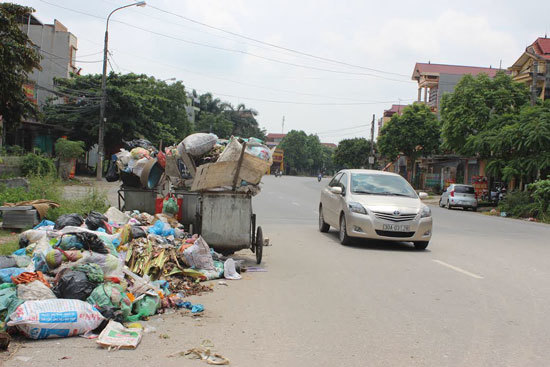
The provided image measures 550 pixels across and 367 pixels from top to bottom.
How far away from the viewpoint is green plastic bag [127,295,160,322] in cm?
543

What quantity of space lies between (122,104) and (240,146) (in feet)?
107

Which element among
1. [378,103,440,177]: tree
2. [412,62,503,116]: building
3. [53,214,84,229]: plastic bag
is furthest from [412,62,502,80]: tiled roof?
[53,214,84,229]: plastic bag

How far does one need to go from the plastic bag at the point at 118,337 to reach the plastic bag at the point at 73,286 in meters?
0.51

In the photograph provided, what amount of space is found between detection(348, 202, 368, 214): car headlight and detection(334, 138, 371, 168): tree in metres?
80.0

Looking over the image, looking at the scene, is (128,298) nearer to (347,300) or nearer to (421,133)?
(347,300)

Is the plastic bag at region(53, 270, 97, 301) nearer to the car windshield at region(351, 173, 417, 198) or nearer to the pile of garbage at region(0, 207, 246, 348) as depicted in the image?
the pile of garbage at region(0, 207, 246, 348)

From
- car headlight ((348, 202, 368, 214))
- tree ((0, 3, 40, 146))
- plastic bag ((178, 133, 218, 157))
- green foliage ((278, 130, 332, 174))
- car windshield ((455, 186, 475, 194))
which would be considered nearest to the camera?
plastic bag ((178, 133, 218, 157))

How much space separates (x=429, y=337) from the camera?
5078mm

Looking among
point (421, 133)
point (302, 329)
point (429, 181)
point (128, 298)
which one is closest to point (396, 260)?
point (302, 329)

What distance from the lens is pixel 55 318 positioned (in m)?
4.75

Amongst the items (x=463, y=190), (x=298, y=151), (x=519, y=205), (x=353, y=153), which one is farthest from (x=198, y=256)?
(x=298, y=151)

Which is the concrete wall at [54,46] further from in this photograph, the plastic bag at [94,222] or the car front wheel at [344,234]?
the plastic bag at [94,222]

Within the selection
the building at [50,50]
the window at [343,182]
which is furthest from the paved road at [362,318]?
the building at [50,50]

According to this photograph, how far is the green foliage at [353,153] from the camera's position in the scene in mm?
91312
